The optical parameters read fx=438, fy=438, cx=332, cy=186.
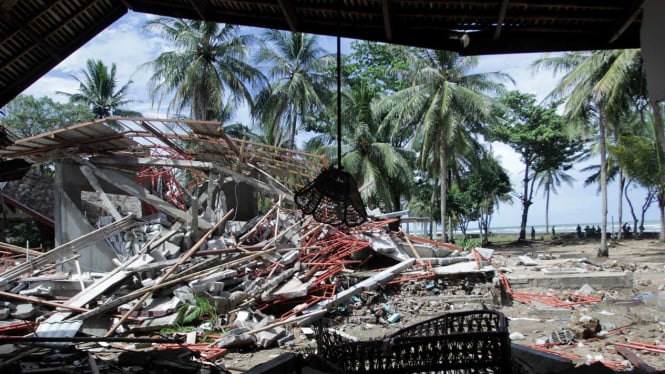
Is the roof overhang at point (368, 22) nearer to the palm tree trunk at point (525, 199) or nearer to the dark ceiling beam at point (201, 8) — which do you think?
the dark ceiling beam at point (201, 8)

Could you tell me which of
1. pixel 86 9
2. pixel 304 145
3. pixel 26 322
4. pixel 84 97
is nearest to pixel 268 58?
pixel 304 145

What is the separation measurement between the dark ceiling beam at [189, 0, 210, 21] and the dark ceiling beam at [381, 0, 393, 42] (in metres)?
1.42

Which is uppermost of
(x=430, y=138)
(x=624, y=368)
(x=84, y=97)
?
(x=84, y=97)

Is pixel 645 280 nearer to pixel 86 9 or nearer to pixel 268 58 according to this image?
pixel 86 9

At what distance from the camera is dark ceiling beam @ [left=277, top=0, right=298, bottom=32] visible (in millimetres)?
3238

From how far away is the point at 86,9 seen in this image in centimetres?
362

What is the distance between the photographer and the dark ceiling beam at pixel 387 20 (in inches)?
122

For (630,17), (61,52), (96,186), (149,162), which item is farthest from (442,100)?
(61,52)

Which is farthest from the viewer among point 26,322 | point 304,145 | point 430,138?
point 304,145

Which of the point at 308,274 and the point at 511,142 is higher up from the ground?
the point at 511,142

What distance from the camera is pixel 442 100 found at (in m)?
21.6

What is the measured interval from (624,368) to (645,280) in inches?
323

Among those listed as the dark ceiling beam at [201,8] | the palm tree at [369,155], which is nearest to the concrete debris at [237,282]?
the dark ceiling beam at [201,8]

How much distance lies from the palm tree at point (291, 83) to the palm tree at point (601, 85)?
11269mm
